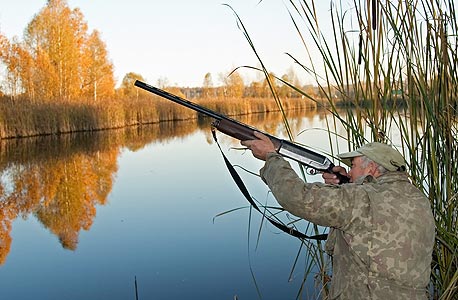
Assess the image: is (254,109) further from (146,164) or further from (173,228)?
(173,228)

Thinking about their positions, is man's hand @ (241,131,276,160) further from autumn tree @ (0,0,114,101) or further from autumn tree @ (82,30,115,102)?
autumn tree @ (82,30,115,102)

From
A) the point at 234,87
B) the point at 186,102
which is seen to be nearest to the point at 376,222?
the point at 186,102

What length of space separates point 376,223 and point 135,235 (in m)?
5.35

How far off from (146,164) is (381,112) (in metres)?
10.4

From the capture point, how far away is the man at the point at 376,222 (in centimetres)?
151

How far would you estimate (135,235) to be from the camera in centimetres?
646

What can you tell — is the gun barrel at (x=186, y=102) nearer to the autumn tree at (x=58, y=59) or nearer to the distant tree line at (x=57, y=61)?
the distant tree line at (x=57, y=61)

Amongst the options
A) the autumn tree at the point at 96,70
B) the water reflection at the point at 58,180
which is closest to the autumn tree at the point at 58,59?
the autumn tree at the point at 96,70

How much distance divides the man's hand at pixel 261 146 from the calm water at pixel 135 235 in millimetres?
533

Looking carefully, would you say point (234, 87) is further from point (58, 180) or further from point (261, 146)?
point (261, 146)

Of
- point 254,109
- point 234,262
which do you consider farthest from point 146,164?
point 254,109

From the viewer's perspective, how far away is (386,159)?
1655mm

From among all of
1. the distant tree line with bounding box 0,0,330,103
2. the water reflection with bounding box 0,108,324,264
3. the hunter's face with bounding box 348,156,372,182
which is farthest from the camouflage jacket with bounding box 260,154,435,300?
the distant tree line with bounding box 0,0,330,103

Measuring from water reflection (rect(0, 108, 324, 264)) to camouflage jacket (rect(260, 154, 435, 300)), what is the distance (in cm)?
532
